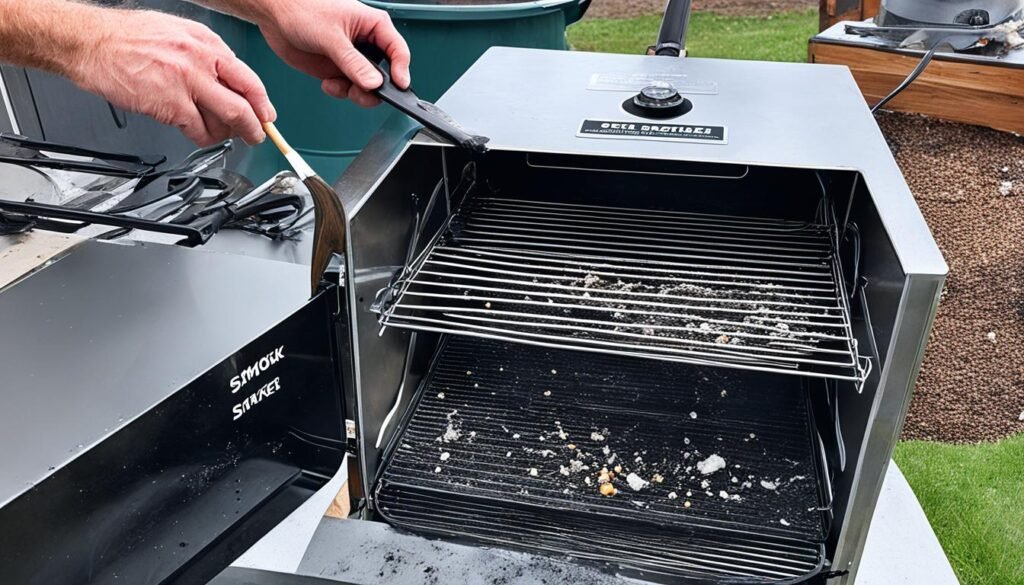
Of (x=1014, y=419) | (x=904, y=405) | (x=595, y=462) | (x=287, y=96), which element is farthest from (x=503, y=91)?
(x=1014, y=419)

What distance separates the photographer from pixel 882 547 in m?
1.24

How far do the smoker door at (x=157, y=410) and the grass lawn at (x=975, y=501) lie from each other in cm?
156

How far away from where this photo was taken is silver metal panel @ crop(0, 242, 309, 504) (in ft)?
2.31

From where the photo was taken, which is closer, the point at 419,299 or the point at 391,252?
the point at 391,252

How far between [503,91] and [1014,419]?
6.22 feet

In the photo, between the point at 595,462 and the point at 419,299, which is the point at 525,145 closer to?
the point at 419,299

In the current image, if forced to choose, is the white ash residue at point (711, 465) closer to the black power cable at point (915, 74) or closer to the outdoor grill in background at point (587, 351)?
the outdoor grill in background at point (587, 351)

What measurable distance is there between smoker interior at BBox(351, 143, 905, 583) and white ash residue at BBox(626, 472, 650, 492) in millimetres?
11

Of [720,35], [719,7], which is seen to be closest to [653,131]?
[720,35]

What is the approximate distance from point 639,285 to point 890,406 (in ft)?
1.29

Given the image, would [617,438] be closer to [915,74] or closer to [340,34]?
[340,34]

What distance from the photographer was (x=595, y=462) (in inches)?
45.8

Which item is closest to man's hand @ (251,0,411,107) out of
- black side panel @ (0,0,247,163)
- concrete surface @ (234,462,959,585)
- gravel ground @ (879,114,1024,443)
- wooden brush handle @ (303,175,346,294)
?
wooden brush handle @ (303,175,346,294)

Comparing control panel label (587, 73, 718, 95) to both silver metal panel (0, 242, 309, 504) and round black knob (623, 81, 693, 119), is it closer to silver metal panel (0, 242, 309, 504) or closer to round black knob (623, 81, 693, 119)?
round black knob (623, 81, 693, 119)
